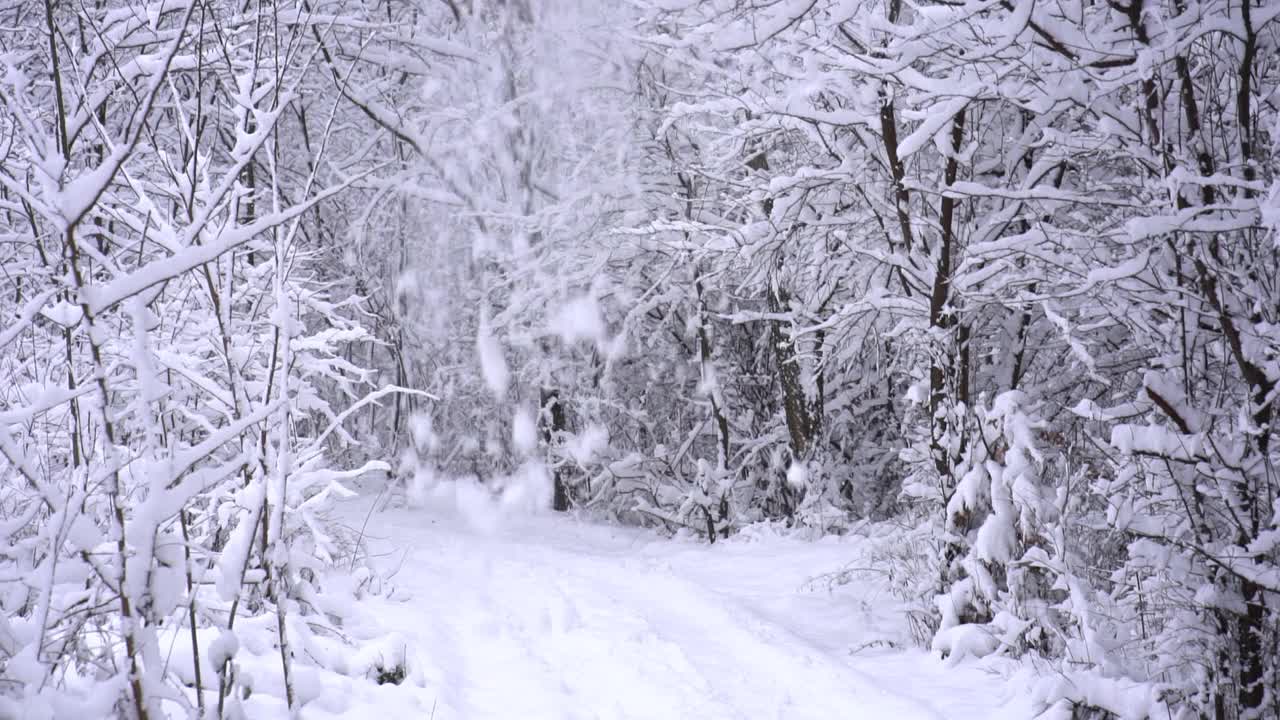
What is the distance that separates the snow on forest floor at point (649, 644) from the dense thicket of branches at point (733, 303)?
53 cm

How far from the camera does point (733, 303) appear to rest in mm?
10242

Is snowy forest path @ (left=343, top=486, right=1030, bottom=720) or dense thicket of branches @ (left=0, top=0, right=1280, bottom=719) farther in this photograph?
snowy forest path @ (left=343, top=486, right=1030, bottom=720)

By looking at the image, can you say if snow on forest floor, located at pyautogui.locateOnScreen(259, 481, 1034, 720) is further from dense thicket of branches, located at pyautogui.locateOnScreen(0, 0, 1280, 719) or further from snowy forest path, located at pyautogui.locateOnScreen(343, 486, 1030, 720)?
dense thicket of branches, located at pyautogui.locateOnScreen(0, 0, 1280, 719)

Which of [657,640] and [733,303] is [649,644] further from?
[733,303]

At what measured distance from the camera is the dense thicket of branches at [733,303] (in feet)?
7.72

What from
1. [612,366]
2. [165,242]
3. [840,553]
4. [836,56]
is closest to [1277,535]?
[836,56]

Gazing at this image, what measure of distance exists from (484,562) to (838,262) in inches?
148

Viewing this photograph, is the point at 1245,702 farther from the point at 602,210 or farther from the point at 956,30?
the point at 602,210

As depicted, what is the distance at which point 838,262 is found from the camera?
21.0 feet

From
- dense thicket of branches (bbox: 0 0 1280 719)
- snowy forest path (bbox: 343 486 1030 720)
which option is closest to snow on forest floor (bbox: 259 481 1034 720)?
snowy forest path (bbox: 343 486 1030 720)

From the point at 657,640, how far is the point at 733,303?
6.17 m

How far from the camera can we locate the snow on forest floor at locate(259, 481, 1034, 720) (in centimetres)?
363

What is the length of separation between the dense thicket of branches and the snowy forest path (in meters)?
0.55

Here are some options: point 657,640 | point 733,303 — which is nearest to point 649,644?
point 657,640
